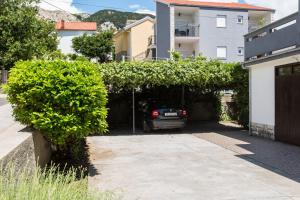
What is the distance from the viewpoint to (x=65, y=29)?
70750mm

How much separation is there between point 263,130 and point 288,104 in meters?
2.21

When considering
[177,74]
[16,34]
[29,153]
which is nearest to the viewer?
[29,153]

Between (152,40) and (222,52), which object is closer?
(222,52)

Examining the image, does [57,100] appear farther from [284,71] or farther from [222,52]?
[222,52]

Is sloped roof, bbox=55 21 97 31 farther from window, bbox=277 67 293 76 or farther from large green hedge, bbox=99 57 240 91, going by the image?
window, bbox=277 67 293 76

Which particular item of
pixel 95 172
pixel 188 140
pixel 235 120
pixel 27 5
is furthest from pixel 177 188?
A: pixel 27 5

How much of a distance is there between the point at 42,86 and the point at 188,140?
27.7 feet

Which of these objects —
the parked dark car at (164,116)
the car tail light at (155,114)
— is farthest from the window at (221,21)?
the car tail light at (155,114)

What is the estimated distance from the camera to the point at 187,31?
40.0 meters

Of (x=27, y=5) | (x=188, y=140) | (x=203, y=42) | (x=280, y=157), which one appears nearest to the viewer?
(x=280, y=157)

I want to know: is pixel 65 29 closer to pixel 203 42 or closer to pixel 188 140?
pixel 203 42

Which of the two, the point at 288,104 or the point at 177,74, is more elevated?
the point at 177,74

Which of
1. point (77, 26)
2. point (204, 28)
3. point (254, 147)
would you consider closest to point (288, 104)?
point (254, 147)

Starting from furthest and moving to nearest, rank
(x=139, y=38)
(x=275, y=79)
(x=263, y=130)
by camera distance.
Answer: (x=139, y=38), (x=263, y=130), (x=275, y=79)
